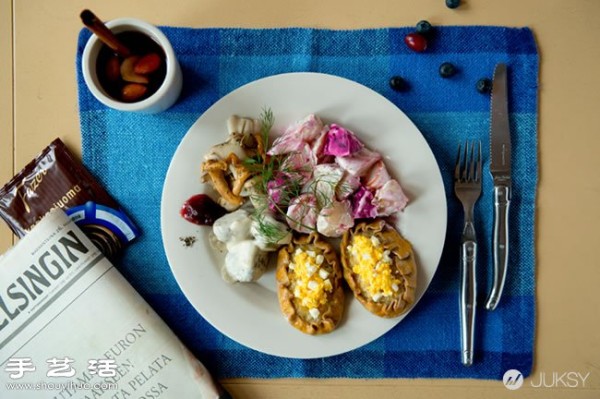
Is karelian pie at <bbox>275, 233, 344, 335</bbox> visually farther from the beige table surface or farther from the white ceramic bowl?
the white ceramic bowl

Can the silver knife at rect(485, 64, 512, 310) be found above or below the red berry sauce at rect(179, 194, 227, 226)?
below

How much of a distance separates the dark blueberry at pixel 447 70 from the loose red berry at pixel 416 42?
0.06m

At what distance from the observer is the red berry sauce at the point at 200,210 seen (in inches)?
43.6

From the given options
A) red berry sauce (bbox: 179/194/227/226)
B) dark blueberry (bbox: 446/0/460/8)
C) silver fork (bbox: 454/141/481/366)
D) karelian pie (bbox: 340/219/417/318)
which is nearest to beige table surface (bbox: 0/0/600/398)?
dark blueberry (bbox: 446/0/460/8)

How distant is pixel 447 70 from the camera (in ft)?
3.84

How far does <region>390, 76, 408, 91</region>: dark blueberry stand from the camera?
1169 mm

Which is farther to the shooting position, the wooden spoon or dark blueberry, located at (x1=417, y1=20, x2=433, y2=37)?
dark blueberry, located at (x1=417, y1=20, x2=433, y2=37)

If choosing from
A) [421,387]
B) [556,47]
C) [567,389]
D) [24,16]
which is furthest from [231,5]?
[567,389]

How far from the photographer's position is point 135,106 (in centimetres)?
105

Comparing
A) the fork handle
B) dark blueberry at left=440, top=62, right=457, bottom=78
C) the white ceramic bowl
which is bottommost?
the fork handle

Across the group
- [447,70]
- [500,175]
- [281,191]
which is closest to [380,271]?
[281,191]

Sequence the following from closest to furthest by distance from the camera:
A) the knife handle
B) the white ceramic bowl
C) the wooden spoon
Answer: the wooden spoon → the white ceramic bowl → the knife handle

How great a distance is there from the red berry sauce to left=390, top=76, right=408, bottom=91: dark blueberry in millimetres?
491

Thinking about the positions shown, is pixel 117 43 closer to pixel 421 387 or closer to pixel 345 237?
pixel 345 237
